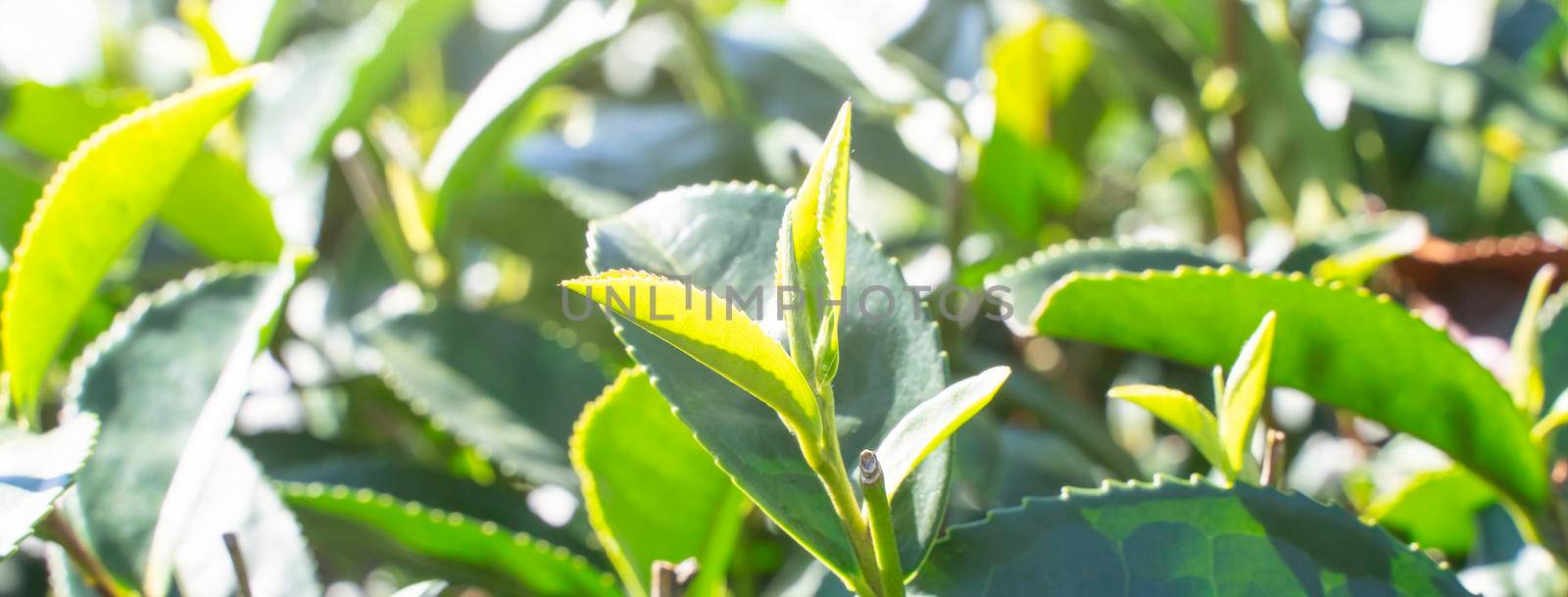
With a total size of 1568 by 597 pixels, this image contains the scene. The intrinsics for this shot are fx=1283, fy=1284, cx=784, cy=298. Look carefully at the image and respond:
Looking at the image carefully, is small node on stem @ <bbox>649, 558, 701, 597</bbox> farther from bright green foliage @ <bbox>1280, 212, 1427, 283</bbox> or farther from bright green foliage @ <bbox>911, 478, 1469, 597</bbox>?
bright green foliage @ <bbox>1280, 212, 1427, 283</bbox>

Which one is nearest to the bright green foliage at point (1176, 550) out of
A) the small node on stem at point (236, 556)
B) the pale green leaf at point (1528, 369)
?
the pale green leaf at point (1528, 369)

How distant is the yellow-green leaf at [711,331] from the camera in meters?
0.38

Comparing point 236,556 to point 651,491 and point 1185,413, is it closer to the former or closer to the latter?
point 651,491

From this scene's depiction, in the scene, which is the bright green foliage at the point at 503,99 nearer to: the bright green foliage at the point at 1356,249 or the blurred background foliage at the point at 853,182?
the blurred background foliage at the point at 853,182

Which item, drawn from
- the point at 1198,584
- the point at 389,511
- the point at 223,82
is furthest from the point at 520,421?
the point at 1198,584

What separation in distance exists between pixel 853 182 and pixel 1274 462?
414 mm

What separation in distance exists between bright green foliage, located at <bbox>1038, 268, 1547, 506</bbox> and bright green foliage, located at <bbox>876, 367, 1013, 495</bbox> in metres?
0.15

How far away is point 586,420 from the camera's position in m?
0.61

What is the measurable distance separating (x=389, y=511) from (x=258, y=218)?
36 centimetres

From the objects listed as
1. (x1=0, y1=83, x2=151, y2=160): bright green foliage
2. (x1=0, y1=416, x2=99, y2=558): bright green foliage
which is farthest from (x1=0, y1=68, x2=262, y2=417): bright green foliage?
(x1=0, y1=83, x2=151, y2=160): bright green foliage

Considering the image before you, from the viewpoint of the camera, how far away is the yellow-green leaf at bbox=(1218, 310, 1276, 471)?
0.46m

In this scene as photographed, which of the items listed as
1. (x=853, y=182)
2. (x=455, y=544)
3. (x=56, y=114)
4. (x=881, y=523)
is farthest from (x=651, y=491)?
(x=56, y=114)

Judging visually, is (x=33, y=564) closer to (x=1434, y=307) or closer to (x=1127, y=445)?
(x=1127, y=445)

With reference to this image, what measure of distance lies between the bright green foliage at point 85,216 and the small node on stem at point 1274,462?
1.61ft
